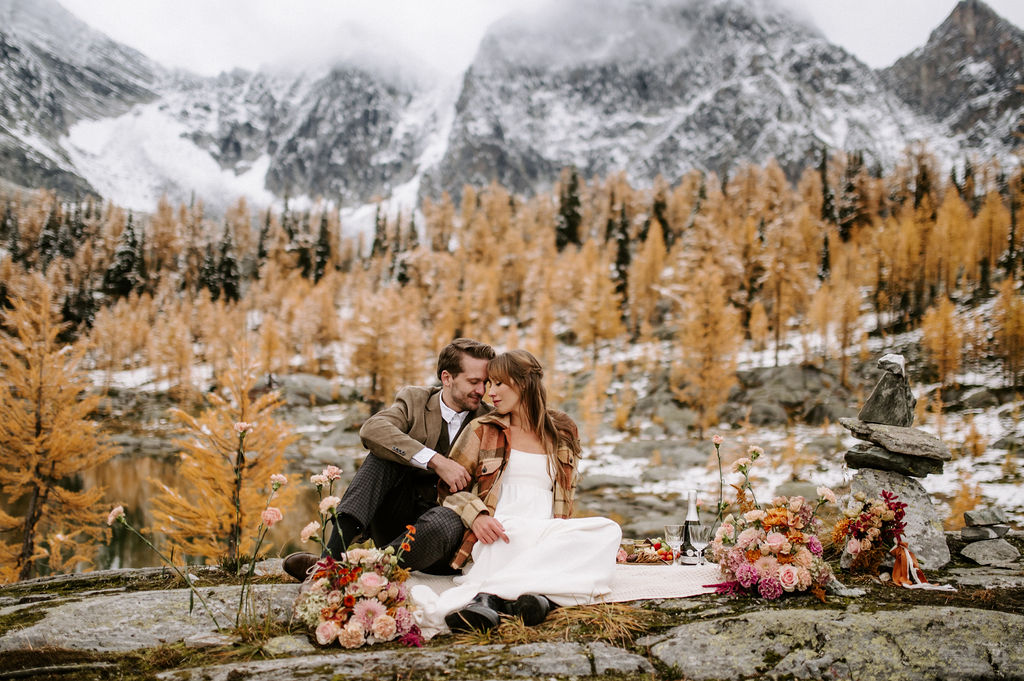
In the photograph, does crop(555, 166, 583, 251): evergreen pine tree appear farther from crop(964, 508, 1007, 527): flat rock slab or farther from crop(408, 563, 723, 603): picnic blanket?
crop(408, 563, 723, 603): picnic blanket

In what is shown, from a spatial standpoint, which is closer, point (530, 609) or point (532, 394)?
point (530, 609)

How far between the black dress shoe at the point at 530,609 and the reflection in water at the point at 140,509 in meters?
8.89

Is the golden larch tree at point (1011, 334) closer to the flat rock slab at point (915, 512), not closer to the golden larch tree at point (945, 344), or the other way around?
the golden larch tree at point (945, 344)

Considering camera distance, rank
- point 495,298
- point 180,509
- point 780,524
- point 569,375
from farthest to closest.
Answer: point 495,298
point 569,375
point 180,509
point 780,524

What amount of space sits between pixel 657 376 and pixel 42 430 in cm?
2815

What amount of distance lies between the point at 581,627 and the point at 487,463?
129 centimetres

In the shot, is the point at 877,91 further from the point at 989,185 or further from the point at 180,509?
the point at 180,509

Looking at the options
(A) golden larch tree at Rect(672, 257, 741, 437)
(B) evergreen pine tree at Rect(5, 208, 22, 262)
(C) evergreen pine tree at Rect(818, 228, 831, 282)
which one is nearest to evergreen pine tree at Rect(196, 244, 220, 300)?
(B) evergreen pine tree at Rect(5, 208, 22, 262)

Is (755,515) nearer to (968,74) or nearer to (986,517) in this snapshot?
(986,517)

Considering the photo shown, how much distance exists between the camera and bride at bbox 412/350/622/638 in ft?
11.5

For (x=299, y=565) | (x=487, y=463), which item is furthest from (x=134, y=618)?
(x=487, y=463)

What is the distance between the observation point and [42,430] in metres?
12.7

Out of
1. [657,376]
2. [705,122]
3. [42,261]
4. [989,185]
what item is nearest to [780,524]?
[657,376]

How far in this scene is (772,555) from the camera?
3725 mm
